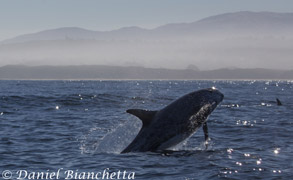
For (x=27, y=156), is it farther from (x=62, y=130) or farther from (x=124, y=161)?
(x=62, y=130)

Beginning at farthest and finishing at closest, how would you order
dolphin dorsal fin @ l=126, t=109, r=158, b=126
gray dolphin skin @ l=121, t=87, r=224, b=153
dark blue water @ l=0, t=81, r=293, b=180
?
gray dolphin skin @ l=121, t=87, r=224, b=153, dolphin dorsal fin @ l=126, t=109, r=158, b=126, dark blue water @ l=0, t=81, r=293, b=180

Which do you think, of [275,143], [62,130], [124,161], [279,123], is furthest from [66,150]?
[279,123]

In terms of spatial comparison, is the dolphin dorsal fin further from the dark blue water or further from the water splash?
the water splash

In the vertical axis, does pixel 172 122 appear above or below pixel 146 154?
above

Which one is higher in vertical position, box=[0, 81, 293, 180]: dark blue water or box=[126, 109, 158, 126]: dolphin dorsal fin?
box=[126, 109, 158, 126]: dolphin dorsal fin

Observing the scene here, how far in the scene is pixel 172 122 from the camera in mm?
16578

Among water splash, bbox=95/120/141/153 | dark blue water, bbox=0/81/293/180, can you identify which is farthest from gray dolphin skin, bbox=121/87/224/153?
water splash, bbox=95/120/141/153

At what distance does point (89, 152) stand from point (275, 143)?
28.8 ft

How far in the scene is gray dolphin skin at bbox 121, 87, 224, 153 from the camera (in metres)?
16.4

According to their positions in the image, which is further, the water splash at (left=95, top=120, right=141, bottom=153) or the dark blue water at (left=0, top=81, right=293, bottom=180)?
the water splash at (left=95, top=120, right=141, bottom=153)

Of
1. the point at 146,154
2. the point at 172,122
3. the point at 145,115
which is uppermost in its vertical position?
the point at 145,115

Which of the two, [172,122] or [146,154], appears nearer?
[146,154]

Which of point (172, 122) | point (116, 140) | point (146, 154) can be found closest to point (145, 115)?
point (172, 122)

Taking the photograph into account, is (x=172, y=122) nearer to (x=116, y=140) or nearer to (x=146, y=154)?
(x=146, y=154)
